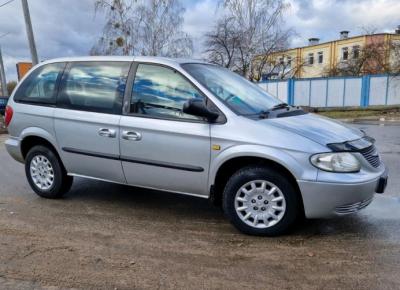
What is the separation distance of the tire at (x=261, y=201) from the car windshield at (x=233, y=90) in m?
0.69

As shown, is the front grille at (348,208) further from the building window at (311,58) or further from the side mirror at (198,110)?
the building window at (311,58)

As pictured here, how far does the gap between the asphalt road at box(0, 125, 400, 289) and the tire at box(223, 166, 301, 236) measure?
0.14 m

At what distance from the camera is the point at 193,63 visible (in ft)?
15.5

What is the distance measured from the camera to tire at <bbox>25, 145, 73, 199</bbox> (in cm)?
523

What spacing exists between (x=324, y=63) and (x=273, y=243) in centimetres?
5226

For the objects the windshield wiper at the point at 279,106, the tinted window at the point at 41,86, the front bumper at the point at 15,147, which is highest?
the tinted window at the point at 41,86

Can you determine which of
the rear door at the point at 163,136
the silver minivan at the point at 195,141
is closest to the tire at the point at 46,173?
the silver minivan at the point at 195,141

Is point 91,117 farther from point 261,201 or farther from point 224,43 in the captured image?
point 224,43

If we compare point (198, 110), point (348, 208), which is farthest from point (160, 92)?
point (348, 208)

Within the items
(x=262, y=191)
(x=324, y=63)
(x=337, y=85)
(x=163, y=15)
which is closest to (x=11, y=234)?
(x=262, y=191)

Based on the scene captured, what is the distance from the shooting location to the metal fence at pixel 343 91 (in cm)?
2689

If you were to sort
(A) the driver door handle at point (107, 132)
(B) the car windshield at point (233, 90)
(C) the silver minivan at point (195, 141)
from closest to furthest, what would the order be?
(C) the silver minivan at point (195, 141) < (B) the car windshield at point (233, 90) < (A) the driver door handle at point (107, 132)

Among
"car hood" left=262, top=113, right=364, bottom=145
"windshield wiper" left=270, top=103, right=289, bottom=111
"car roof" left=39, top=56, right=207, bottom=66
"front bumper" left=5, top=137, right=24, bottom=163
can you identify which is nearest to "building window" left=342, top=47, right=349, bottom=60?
"windshield wiper" left=270, top=103, right=289, bottom=111

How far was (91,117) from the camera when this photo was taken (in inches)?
185
